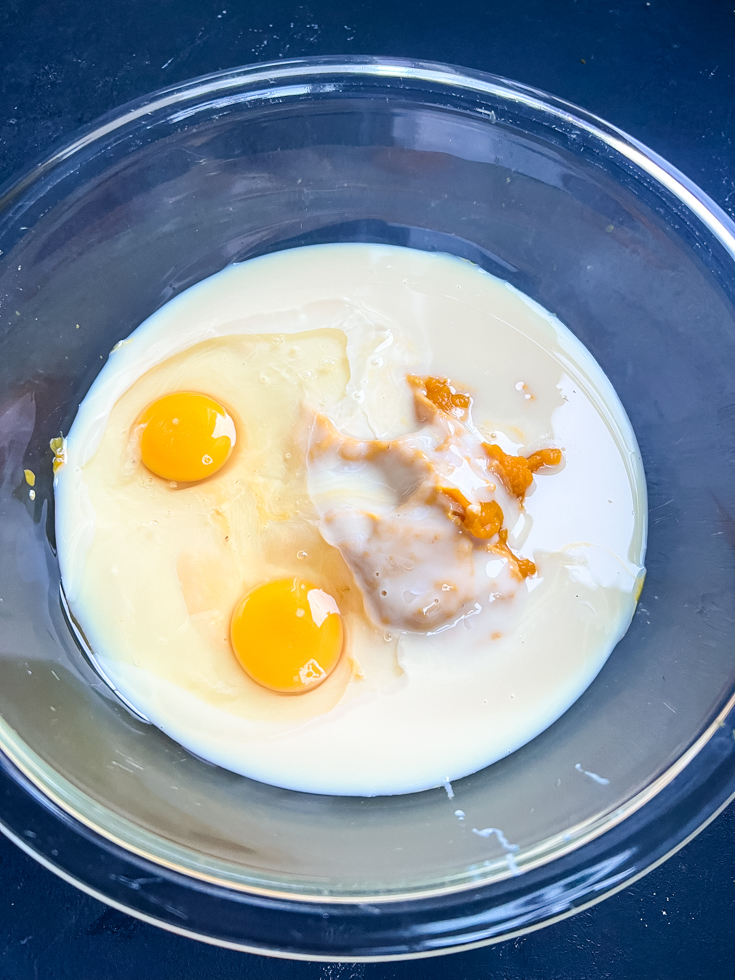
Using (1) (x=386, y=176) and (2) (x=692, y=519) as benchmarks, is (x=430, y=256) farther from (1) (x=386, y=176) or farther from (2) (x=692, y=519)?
(2) (x=692, y=519)

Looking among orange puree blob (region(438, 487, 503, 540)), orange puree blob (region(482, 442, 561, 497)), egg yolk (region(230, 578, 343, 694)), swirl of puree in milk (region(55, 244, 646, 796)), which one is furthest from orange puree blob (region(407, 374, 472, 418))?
egg yolk (region(230, 578, 343, 694))

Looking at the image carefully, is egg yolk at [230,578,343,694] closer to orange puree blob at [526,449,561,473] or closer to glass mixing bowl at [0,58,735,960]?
glass mixing bowl at [0,58,735,960]

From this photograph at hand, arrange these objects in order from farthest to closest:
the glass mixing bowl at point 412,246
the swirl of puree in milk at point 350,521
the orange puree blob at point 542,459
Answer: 1. the orange puree blob at point 542,459
2. the swirl of puree in milk at point 350,521
3. the glass mixing bowl at point 412,246

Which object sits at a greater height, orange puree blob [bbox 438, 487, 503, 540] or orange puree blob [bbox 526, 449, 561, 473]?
orange puree blob [bbox 526, 449, 561, 473]

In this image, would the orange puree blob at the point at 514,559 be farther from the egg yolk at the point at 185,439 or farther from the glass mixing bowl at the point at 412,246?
the egg yolk at the point at 185,439

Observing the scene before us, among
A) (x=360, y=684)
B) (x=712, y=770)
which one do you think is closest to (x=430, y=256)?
(x=360, y=684)

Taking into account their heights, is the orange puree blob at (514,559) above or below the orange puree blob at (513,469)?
below

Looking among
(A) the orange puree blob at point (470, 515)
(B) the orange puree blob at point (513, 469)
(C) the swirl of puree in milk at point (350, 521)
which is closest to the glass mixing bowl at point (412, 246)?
(C) the swirl of puree in milk at point (350, 521)
